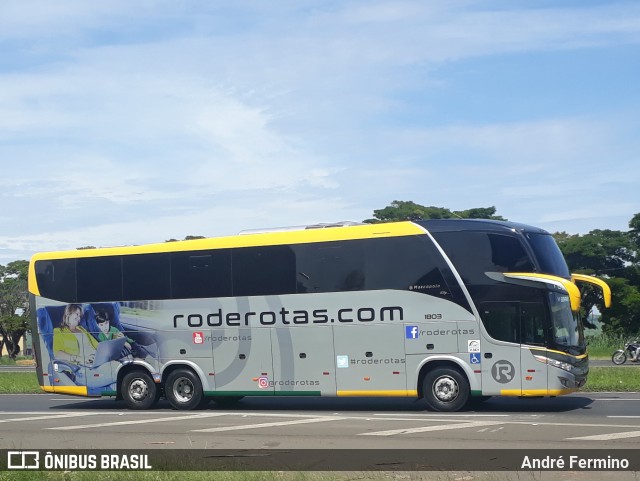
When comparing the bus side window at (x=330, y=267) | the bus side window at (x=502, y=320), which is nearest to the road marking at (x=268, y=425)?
the bus side window at (x=330, y=267)

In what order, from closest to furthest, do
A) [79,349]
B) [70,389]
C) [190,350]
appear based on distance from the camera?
[190,350] < [79,349] < [70,389]

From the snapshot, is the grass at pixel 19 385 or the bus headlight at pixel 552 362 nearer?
the bus headlight at pixel 552 362

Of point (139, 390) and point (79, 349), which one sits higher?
point (79, 349)

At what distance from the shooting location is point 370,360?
65.8 ft

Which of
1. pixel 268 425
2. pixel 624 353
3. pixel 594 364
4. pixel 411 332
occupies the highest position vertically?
pixel 411 332

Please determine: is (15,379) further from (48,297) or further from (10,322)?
(10,322)

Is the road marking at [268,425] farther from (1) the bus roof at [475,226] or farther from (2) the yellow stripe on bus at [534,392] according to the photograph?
(1) the bus roof at [475,226]

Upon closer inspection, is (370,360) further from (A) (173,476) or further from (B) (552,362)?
(A) (173,476)

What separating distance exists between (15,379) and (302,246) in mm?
18847

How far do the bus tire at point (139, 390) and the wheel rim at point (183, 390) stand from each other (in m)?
0.59

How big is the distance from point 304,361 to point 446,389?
3204 millimetres

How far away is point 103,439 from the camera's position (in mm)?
16266

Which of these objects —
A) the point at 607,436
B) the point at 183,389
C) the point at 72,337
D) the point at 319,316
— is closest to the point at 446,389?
the point at 319,316

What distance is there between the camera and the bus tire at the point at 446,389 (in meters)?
19.3
